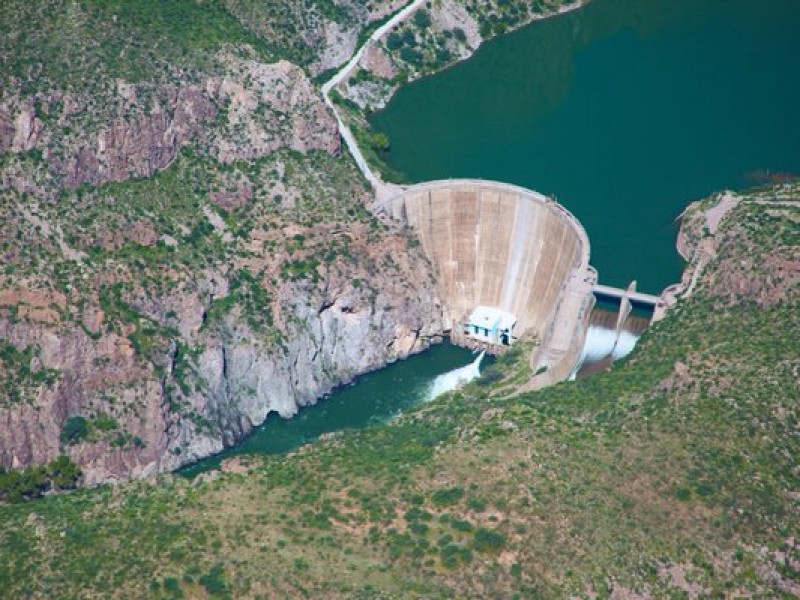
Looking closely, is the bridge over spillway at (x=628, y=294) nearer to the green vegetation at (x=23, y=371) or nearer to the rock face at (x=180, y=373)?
the rock face at (x=180, y=373)

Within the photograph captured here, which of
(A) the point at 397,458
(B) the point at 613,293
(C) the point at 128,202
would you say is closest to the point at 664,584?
(A) the point at 397,458

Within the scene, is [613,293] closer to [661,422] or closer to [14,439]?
[661,422]

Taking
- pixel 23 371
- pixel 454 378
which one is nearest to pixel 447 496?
pixel 454 378

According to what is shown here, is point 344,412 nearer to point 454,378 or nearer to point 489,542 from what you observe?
point 454,378

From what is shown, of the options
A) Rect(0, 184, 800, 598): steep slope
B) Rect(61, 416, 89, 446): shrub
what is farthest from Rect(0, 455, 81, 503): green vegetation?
Rect(0, 184, 800, 598): steep slope

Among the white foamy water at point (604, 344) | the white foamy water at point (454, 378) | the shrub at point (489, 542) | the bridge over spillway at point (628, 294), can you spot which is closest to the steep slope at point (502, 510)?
the shrub at point (489, 542)
